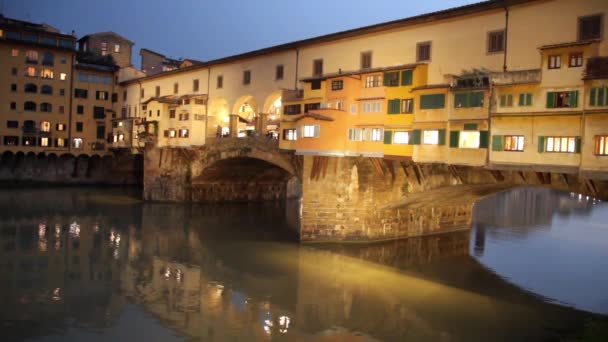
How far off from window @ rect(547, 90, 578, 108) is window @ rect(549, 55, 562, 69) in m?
0.95

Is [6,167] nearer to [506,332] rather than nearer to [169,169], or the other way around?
[169,169]

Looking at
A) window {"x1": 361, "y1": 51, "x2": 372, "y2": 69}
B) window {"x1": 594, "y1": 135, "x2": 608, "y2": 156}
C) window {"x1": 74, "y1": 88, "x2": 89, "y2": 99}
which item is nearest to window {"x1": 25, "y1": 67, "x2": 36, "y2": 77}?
window {"x1": 74, "y1": 88, "x2": 89, "y2": 99}

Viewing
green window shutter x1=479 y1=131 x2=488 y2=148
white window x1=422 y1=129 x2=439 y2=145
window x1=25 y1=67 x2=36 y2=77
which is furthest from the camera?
window x1=25 y1=67 x2=36 y2=77

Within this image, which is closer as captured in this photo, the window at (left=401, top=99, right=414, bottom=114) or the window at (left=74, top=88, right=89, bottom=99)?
the window at (left=401, top=99, right=414, bottom=114)

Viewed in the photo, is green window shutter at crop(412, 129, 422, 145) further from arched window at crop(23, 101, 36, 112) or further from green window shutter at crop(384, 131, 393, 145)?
arched window at crop(23, 101, 36, 112)

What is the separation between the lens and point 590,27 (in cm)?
1702

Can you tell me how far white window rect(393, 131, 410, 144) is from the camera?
21.9 metres

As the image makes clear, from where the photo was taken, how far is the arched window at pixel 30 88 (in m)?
48.8

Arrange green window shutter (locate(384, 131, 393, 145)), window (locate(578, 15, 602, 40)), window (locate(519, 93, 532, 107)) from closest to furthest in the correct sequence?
window (locate(578, 15, 602, 40))
window (locate(519, 93, 532, 107))
green window shutter (locate(384, 131, 393, 145))

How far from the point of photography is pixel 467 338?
14.8m

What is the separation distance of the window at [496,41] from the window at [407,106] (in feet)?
12.9

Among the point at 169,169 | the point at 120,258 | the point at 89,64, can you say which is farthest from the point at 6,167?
the point at 120,258

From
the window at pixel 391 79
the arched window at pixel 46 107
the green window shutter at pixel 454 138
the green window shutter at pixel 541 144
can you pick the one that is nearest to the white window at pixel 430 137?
the green window shutter at pixel 454 138

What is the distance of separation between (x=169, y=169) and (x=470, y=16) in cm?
2911
